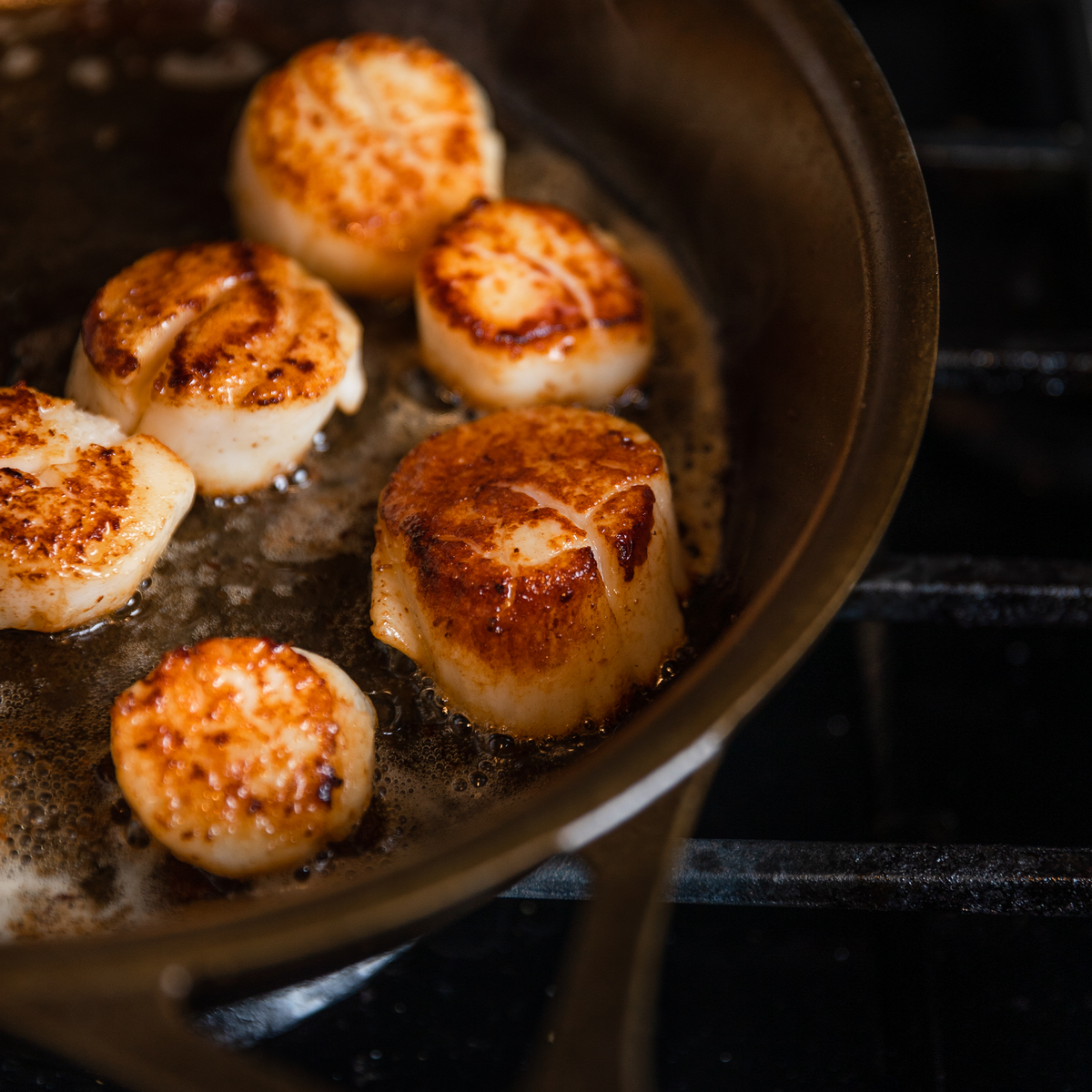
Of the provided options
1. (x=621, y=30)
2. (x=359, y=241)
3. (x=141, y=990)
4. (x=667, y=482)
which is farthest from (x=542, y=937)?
(x=621, y=30)

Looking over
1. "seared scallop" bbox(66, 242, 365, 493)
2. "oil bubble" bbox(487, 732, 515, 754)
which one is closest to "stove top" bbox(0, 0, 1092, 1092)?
"oil bubble" bbox(487, 732, 515, 754)

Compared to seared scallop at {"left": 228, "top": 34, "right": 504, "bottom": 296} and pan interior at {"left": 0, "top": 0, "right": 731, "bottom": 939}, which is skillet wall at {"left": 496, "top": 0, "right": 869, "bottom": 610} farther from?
seared scallop at {"left": 228, "top": 34, "right": 504, "bottom": 296}

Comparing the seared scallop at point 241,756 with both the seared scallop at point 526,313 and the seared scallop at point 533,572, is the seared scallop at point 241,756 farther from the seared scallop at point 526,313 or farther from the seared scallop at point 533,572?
the seared scallop at point 526,313

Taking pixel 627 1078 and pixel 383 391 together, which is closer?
pixel 627 1078

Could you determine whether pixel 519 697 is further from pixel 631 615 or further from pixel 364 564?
pixel 364 564

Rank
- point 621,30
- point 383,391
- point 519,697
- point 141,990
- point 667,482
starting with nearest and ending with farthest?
1. point 141,990
2. point 519,697
3. point 667,482
4. point 383,391
5. point 621,30

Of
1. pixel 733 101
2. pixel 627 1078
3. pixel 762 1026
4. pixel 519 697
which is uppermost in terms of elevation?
pixel 733 101
